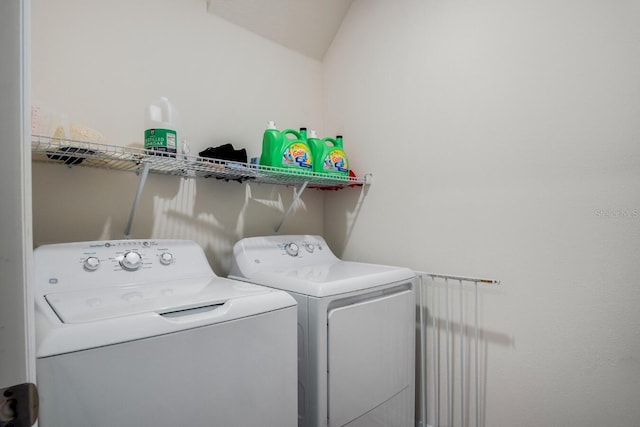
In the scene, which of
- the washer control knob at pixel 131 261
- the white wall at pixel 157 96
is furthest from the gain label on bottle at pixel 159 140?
the washer control knob at pixel 131 261

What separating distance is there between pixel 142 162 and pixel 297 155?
2.73 ft

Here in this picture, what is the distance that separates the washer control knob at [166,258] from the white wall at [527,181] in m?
1.34

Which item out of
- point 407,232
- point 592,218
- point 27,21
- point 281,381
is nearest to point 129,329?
point 281,381

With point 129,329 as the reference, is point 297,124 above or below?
above

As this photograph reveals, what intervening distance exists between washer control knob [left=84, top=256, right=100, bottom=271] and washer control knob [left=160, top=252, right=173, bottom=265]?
0.83ft

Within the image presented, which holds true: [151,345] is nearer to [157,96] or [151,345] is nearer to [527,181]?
[157,96]

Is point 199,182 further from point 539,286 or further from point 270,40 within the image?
point 539,286

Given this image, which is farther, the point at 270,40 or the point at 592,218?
the point at 270,40

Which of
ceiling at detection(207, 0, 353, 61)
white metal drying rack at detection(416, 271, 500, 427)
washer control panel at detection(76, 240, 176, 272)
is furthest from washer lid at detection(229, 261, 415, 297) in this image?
ceiling at detection(207, 0, 353, 61)

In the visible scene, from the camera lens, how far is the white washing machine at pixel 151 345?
2.80 feet

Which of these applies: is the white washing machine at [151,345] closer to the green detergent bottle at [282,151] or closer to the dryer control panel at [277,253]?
the dryer control panel at [277,253]

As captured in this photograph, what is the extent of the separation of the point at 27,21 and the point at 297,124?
2.10 m

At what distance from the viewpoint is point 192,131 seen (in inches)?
78.4

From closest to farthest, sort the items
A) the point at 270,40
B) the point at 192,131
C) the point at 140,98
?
the point at 140,98, the point at 192,131, the point at 270,40
